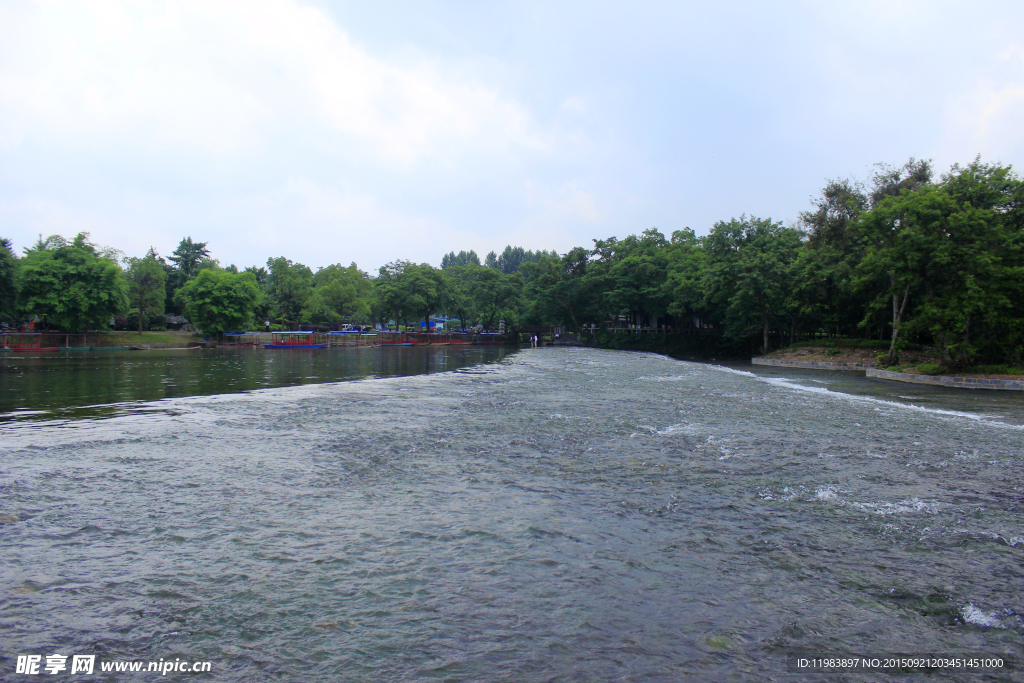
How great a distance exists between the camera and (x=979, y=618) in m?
4.67

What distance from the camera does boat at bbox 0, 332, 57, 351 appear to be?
5516cm

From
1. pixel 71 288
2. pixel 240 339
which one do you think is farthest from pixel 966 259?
pixel 71 288

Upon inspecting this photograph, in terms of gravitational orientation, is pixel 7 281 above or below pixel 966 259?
above

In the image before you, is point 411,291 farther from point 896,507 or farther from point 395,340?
point 896,507

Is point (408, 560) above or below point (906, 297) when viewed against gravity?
below

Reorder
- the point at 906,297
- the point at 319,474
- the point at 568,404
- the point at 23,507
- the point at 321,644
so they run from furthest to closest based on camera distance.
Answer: the point at 906,297, the point at 568,404, the point at 319,474, the point at 23,507, the point at 321,644

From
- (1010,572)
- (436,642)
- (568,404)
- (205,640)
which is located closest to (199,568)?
(205,640)

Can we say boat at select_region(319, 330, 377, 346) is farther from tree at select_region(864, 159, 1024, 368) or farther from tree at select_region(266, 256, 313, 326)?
tree at select_region(864, 159, 1024, 368)

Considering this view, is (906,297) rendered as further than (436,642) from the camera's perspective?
Yes

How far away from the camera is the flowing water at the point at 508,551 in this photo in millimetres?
4219

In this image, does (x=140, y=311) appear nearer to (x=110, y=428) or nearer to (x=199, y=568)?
(x=110, y=428)

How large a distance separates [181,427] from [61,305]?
59.3m

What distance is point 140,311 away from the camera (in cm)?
7069

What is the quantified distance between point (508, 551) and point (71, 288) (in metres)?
70.1
